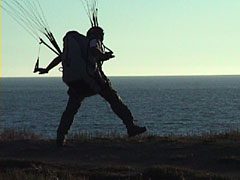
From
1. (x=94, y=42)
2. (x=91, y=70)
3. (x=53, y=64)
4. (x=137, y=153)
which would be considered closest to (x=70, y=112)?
(x=53, y=64)

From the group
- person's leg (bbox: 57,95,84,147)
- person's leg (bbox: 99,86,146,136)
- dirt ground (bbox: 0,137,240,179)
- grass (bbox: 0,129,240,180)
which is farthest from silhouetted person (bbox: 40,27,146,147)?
grass (bbox: 0,129,240,180)

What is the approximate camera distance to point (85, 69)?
1419 centimetres

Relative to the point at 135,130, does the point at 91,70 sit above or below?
above

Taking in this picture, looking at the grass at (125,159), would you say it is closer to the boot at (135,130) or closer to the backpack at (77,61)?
the boot at (135,130)

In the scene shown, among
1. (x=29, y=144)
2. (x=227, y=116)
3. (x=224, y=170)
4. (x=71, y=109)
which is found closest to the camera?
(x=224, y=170)

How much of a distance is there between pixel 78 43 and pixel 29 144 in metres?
3.45

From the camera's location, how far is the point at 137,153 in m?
14.8

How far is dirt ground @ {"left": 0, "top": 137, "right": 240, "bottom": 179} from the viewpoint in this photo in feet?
44.4

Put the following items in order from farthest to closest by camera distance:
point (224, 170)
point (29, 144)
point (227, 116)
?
point (227, 116)
point (29, 144)
point (224, 170)

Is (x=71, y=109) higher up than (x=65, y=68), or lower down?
lower down

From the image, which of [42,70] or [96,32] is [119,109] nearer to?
[96,32]

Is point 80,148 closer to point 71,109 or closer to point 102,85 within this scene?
point 71,109

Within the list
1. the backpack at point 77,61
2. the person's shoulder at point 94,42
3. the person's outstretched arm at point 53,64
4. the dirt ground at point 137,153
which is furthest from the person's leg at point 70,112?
the person's shoulder at point 94,42

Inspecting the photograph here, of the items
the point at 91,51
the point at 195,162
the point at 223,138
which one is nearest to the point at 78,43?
the point at 91,51
